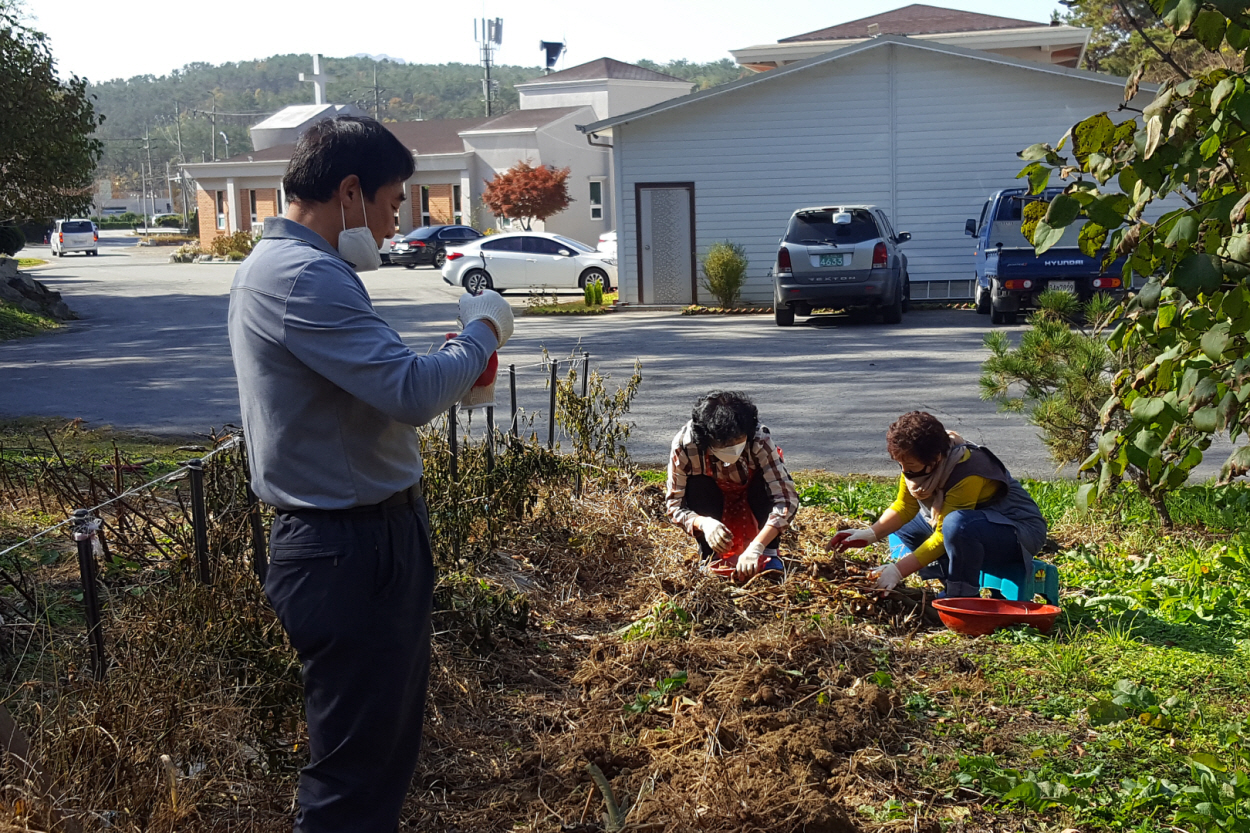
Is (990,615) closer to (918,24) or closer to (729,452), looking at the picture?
(729,452)

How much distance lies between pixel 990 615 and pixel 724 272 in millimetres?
17420

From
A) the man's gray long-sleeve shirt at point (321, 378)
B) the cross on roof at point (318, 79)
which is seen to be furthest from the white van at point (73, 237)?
the man's gray long-sleeve shirt at point (321, 378)

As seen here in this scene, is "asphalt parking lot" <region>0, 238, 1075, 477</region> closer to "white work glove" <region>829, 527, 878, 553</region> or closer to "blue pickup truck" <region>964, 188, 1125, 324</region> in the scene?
"blue pickup truck" <region>964, 188, 1125, 324</region>

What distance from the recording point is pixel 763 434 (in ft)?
17.7

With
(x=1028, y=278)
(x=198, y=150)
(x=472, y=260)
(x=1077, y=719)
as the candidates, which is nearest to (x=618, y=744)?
(x=1077, y=719)

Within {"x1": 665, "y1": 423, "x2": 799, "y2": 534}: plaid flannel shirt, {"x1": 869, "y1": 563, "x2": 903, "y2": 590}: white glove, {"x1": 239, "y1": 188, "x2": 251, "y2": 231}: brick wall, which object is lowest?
{"x1": 869, "y1": 563, "x2": 903, "y2": 590}: white glove

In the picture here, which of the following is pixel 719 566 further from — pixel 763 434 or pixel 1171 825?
pixel 1171 825

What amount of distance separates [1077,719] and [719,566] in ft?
5.94

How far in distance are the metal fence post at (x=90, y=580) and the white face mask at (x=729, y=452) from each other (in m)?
2.69

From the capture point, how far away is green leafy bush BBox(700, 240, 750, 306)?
21.7 m

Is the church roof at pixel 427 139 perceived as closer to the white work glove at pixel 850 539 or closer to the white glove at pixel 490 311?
the white work glove at pixel 850 539

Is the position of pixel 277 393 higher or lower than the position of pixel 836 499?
higher

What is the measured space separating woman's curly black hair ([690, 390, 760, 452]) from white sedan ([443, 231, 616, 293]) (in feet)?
69.1

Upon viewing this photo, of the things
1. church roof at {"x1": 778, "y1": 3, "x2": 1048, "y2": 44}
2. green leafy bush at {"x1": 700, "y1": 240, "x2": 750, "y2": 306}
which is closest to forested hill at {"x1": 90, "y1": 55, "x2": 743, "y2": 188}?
church roof at {"x1": 778, "y1": 3, "x2": 1048, "y2": 44}
